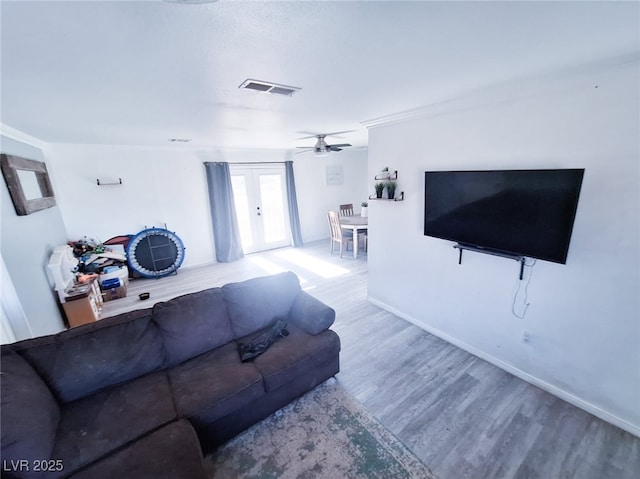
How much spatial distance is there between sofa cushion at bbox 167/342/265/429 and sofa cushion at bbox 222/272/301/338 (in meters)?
0.27

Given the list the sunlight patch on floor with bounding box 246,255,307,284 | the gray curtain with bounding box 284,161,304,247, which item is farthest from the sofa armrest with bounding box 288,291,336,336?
the gray curtain with bounding box 284,161,304,247

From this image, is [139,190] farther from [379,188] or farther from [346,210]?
[346,210]

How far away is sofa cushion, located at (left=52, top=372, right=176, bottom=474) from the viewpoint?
1.28 metres

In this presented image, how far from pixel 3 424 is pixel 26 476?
25cm

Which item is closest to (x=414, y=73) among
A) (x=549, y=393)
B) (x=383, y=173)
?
(x=383, y=173)

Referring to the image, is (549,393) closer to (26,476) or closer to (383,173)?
(383,173)

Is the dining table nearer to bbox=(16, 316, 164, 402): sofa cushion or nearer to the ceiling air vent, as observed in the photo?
the ceiling air vent

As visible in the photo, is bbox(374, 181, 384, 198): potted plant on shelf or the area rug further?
bbox(374, 181, 384, 198): potted plant on shelf

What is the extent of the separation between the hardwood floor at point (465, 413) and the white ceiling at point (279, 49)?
2302 mm

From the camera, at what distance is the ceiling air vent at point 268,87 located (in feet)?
5.25

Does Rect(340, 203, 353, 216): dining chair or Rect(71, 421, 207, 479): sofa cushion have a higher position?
Rect(340, 203, 353, 216): dining chair

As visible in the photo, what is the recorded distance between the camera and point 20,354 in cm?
148

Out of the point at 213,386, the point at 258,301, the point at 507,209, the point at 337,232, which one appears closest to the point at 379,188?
the point at 507,209

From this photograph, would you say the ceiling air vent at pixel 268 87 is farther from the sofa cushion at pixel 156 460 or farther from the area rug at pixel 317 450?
the area rug at pixel 317 450
